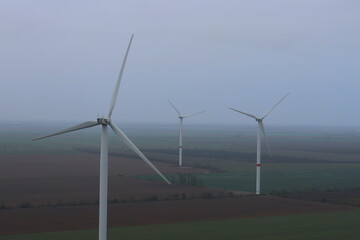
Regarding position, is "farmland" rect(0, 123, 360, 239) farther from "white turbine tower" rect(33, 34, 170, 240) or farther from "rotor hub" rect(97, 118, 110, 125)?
"rotor hub" rect(97, 118, 110, 125)

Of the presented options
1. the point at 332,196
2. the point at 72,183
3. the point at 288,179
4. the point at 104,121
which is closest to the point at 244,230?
the point at 104,121

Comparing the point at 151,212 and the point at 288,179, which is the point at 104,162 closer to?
the point at 151,212

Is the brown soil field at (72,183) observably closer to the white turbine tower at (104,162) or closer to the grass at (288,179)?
the grass at (288,179)

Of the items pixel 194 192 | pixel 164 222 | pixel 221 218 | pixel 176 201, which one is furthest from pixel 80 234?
pixel 194 192

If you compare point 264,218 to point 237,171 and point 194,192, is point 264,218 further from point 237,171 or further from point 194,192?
point 237,171

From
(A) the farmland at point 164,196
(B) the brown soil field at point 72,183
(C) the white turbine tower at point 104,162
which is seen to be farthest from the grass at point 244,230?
(B) the brown soil field at point 72,183
